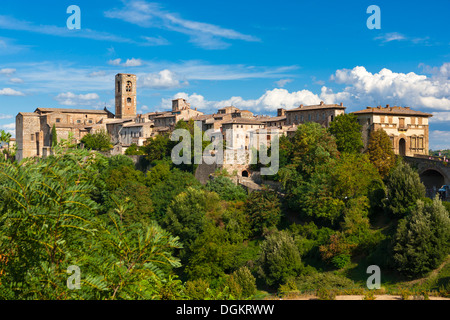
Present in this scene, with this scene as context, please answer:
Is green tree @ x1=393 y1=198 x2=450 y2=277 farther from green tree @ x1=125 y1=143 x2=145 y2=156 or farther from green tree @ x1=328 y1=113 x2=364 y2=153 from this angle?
green tree @ x1=125 y1=143 x2=145 y2=156

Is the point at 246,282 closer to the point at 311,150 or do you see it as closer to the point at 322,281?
the point at 322,281

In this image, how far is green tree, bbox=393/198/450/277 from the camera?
23.5 m

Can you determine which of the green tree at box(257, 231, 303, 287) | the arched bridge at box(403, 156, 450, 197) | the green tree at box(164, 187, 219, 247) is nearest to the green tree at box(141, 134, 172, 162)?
the green tree at box(164, 187, 219, 247)

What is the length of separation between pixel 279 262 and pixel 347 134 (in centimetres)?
2068

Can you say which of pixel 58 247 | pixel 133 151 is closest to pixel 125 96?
pixel 133 151

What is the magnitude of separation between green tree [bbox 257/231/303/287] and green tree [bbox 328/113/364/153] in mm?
17899

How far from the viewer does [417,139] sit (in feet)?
149

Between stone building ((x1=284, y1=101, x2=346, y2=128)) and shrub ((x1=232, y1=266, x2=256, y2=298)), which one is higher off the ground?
stone building ((x1=284, y1=101, x2=346, y2=128))

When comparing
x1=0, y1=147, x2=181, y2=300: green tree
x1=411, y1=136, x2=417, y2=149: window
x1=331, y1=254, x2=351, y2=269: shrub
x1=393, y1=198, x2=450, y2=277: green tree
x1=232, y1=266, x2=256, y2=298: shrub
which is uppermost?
x1=411, y1=136, x2=417, y2=149: window

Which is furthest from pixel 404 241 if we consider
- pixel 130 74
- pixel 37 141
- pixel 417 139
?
pixel 130 74

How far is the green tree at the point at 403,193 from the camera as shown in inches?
1156

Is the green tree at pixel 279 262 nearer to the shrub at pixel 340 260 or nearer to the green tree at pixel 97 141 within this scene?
the shrub at pixel 340 260

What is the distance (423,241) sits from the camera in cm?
2375

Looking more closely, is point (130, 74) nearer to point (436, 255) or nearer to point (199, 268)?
point (199, 268)
